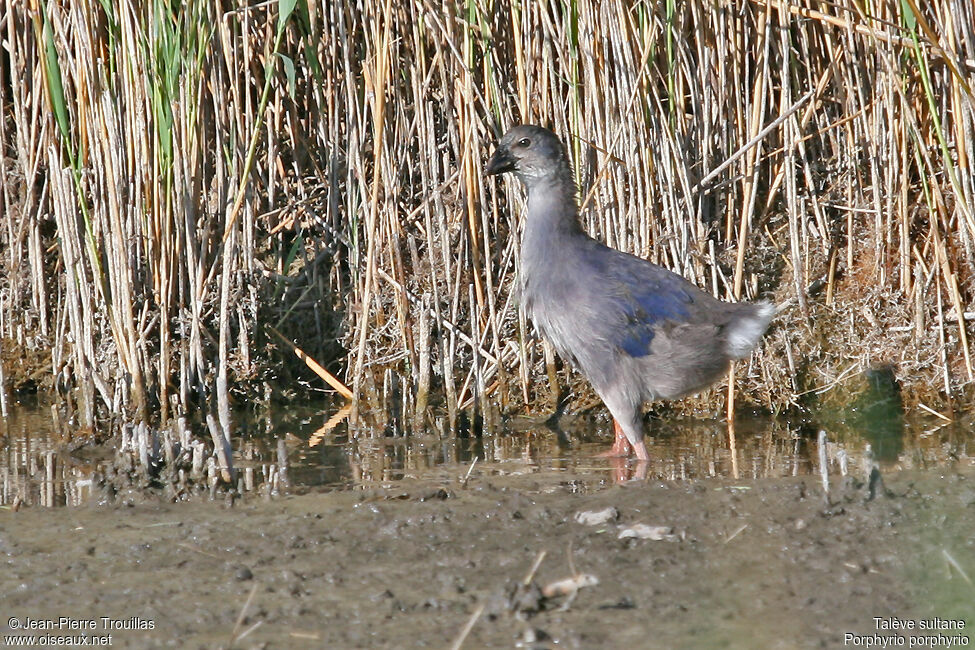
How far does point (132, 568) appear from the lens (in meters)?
3.29

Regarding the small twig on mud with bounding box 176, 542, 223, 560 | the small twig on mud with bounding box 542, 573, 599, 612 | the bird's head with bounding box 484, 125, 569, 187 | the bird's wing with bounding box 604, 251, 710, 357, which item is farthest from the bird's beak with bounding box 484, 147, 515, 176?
the small twig on mud with bounding box 542, 573, 599, 612

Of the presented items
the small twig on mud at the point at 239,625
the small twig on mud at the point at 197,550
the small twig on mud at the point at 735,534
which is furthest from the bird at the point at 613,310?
the small twig on mud at the point at 239,625

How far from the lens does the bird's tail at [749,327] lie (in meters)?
4.55

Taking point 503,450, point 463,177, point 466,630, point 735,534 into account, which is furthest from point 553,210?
point 466,630

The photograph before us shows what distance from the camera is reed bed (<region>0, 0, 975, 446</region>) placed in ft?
16.2

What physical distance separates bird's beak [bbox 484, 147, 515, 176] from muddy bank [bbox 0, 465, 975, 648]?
4.58 ft

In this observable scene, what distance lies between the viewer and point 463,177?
16.8ft

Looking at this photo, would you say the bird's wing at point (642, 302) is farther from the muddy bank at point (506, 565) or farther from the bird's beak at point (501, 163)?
the muddy bank at point (506, 565)

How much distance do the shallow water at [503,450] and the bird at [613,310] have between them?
0.35 metres

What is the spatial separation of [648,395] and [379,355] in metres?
1.51

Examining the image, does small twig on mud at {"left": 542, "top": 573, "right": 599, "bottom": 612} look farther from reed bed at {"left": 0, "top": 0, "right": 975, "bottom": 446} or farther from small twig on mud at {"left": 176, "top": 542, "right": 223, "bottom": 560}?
reed bed at {"left": 0, "top": 0, "right": 975, "bottom": 446}

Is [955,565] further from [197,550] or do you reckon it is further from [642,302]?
[197,550]

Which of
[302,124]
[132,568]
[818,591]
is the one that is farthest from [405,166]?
[818,591]

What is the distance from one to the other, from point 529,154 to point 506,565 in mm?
2095
